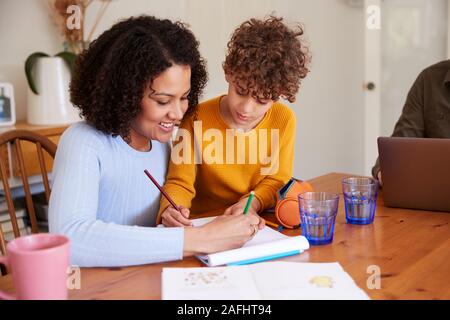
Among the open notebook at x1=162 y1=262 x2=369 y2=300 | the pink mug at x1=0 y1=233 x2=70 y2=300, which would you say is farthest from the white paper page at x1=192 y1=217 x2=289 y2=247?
the pink mug at x1=0 y1=233 x2=70 y2=300

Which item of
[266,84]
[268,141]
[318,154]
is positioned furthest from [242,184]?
[318,154]

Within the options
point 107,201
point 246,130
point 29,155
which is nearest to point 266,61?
point 246,130

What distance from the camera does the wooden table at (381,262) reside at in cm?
Result: 95

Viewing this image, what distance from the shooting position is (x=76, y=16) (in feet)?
8.50

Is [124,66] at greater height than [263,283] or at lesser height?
greater

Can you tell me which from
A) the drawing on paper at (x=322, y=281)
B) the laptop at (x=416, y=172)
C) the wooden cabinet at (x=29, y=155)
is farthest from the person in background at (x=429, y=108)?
the wooden cabinet at (x=29, y=155)

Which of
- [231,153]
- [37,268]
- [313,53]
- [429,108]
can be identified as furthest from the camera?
[313,53]

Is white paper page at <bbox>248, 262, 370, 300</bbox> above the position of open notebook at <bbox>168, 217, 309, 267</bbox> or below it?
below

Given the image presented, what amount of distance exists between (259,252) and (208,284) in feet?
0.55

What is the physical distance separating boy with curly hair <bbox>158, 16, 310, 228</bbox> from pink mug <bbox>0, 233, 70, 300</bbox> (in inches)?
21.5

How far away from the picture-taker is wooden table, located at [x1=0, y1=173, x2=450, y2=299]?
3.11ft

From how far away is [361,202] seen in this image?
1.31 m

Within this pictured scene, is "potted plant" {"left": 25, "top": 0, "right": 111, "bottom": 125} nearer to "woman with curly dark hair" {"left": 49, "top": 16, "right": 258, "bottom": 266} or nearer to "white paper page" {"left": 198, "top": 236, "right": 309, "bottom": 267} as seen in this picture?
"woman with curly dark hair" {"left": 49, "top": 16, "right": 258, "bottom": 266}

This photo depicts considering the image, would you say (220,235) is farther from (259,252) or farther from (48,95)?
(48,95)
